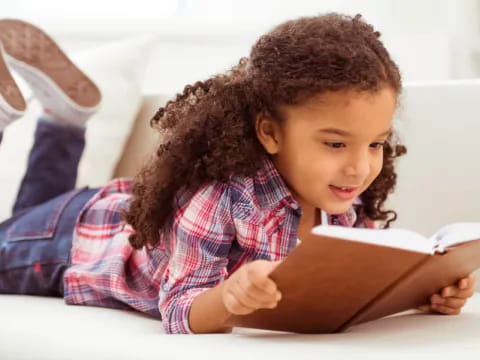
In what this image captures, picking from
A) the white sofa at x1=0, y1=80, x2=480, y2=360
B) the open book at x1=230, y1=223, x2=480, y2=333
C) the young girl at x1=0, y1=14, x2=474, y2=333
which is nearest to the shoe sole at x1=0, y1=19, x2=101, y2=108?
the young girl at x1=0, y1=14, x2=474, y2=333

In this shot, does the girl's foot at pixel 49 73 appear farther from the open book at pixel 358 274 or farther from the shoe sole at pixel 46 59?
the open book at pixel 358 274

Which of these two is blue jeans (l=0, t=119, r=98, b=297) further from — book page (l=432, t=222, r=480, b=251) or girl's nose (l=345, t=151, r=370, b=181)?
book page (l=432, t=222, r=480, b=251)

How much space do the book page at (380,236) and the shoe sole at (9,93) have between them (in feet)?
2.65

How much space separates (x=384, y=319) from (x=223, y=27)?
139 centimetres

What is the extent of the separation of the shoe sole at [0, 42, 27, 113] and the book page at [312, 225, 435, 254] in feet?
2.65

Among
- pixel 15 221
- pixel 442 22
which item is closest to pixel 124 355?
pixel 15 221

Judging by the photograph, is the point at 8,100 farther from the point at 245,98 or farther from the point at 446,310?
the point at 446,310

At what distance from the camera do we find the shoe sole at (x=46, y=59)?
1.58 m

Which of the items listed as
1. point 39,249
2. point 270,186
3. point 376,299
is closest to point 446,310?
point 376,299

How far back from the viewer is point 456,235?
3.08 ft

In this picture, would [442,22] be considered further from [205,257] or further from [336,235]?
[336,235]

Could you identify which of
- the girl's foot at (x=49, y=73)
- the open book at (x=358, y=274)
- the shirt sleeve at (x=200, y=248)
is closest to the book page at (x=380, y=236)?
the open book at (x=358, y=274)

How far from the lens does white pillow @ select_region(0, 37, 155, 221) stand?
1.75 meters

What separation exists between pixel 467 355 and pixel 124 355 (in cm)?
36
